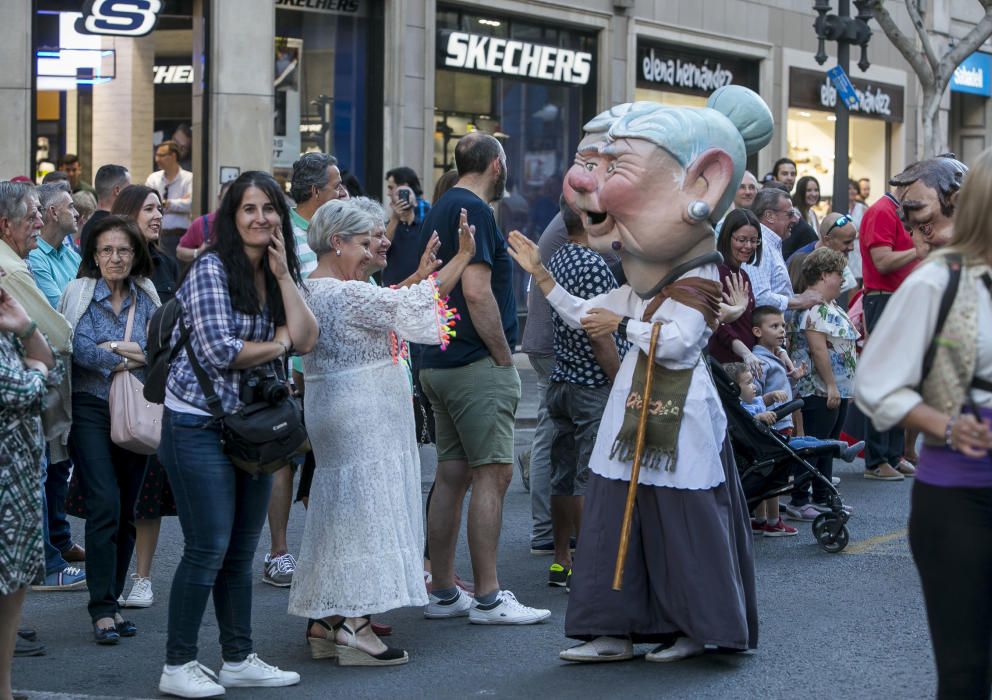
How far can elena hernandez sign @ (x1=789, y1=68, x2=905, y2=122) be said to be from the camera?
25391 mm

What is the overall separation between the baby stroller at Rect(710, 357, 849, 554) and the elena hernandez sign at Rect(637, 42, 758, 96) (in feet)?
46.8

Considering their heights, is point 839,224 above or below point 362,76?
below

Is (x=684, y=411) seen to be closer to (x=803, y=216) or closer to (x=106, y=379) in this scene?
(x=106, y=379)

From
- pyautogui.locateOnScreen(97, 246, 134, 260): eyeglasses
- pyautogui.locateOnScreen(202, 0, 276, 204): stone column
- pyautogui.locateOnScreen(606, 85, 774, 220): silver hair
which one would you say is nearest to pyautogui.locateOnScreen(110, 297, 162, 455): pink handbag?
pyautogui.locateOnScreen(97, 246, 134, 260): eyeglasses

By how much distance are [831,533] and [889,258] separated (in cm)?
321

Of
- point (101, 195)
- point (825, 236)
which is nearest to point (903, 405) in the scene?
point (101, 195)

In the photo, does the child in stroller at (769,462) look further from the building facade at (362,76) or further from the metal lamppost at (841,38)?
the metal lamppost at (841,38)

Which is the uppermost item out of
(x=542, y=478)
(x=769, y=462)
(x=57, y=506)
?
(x=769, y=462)

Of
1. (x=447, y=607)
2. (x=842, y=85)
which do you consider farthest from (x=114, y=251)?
(x=842, y=85)

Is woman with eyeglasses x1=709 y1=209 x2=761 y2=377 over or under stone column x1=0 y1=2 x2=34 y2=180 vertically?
under

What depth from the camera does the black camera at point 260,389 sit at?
552 centimetres

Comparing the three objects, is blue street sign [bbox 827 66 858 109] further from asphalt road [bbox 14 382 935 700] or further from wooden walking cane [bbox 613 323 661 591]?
wooden walking cane [bbox 613 323 661 591]

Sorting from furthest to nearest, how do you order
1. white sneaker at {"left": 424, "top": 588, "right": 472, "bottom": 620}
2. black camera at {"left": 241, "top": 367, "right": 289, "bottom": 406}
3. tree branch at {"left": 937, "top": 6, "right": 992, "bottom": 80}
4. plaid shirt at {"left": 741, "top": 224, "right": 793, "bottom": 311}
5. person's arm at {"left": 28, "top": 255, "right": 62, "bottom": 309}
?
tree branch at {"left": 937, "top": 6, "right": 992, "bottom": 80} < plaid shirt at {"left": 741, "top": 224, "right": 793, "bottom": 311} < person's arm at {"left": 28, "top": 255, "right": 62, "bottom": 309} < white sneaker at {"left": 424, "top": 588, "right": 472, "bottom": 620} < black camera at {"left": 241, "top": 367, "right": 289, "bottom": 406}

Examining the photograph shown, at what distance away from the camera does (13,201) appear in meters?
6.47
